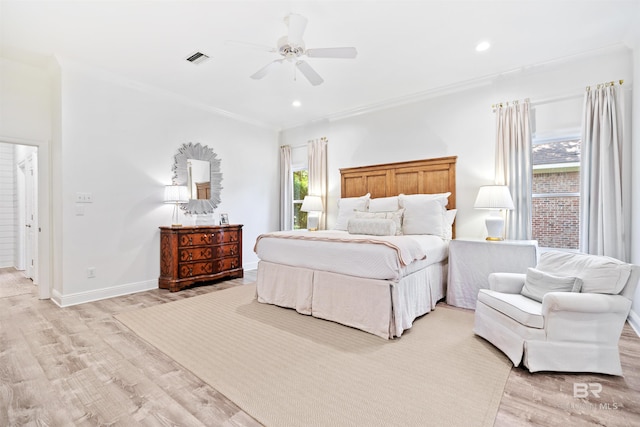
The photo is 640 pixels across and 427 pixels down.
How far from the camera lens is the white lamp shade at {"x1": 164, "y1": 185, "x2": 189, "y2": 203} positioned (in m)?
4.29

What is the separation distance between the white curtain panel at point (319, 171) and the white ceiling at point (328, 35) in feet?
5.05

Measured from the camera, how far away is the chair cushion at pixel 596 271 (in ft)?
6.29

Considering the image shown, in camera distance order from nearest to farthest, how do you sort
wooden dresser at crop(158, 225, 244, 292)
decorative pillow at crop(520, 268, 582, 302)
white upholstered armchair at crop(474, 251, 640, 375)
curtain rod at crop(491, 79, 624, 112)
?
white upholstered armchair at crop(474, 251, 640, 375), decorative pillow at crop(520, 268, 582, 302), curtain rod at crop(491, 79, 624, 112), wooden dresser at crop(158, 225, 244, 292)

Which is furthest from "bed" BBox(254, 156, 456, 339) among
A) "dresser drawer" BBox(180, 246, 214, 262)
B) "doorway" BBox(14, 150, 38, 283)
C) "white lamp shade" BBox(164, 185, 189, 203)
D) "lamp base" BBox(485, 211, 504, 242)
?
"doorway" BBox(14, 150, 38, 283)

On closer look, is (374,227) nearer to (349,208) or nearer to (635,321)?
(349,208)

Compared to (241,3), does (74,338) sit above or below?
below

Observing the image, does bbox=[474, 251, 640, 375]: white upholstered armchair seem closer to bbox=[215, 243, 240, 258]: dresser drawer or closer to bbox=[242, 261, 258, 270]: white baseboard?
bbox=[215, 243, 240, 258]: dresser drawer

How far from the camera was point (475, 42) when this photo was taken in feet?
10.1

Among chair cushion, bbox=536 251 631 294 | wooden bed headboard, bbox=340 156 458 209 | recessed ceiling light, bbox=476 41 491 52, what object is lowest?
chair cushion, bbox=536 251 631 294

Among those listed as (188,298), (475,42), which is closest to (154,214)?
(188,298)

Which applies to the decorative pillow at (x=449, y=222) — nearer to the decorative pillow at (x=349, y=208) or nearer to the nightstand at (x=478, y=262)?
the nightstand at (x=478, y=262)

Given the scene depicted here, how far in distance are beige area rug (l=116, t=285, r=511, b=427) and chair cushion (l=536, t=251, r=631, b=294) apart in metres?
0.81

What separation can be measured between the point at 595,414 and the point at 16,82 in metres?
6.10

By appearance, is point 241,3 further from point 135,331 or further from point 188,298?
point 188,298
